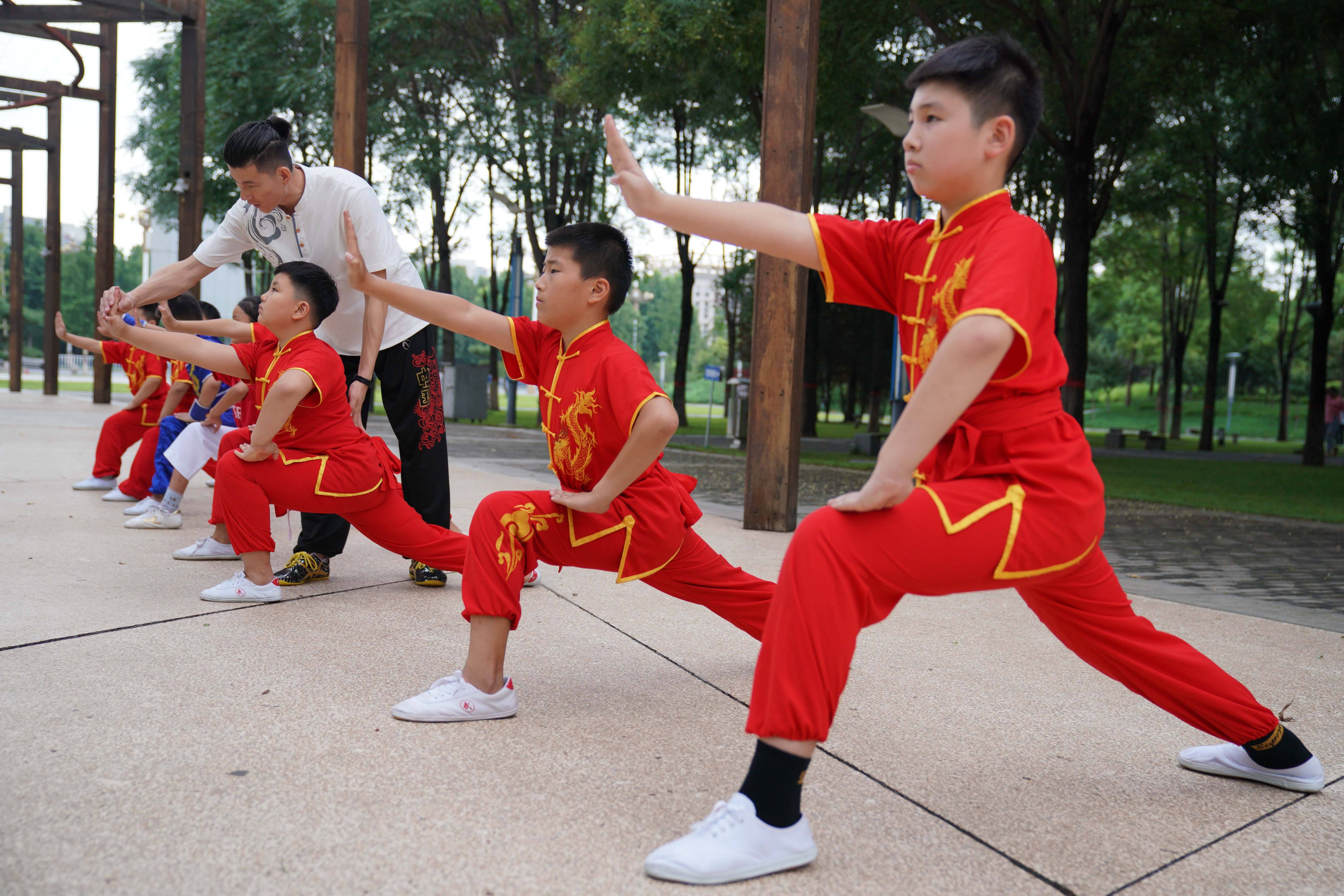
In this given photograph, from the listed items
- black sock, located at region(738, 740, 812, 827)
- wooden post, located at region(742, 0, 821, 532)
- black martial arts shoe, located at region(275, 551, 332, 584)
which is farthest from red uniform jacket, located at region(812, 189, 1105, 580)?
wooden post, located at region(742, 0, 821, 532)

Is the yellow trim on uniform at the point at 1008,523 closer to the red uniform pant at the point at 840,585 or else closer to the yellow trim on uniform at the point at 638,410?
the red uniform pant at the point at 840,585

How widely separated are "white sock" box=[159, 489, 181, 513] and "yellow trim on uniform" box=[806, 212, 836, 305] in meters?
4.82

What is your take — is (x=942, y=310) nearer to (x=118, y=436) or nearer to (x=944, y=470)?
(x=944, y=470)

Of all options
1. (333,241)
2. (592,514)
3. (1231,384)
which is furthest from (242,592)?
(1231,384)

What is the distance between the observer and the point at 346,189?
4449mm

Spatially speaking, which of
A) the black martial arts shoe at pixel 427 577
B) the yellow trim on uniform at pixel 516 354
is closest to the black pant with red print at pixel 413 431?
the black martial arts shoe at pixel 427 577

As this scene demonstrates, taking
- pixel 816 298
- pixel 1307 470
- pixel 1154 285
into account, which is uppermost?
pixel 1154 285

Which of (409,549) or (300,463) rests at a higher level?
(300,463)

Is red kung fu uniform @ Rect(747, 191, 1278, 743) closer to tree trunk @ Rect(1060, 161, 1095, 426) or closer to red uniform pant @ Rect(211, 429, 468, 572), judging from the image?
red uniform pant @ Rect(211, 429, 468, 572)

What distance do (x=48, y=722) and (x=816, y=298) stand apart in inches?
978

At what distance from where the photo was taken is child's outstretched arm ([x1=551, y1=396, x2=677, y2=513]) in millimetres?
2752

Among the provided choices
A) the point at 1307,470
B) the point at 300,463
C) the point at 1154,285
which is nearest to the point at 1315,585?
the point at 300,463

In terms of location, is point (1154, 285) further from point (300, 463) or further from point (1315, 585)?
point (300, 463)

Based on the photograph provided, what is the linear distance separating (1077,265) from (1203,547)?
399 inches
